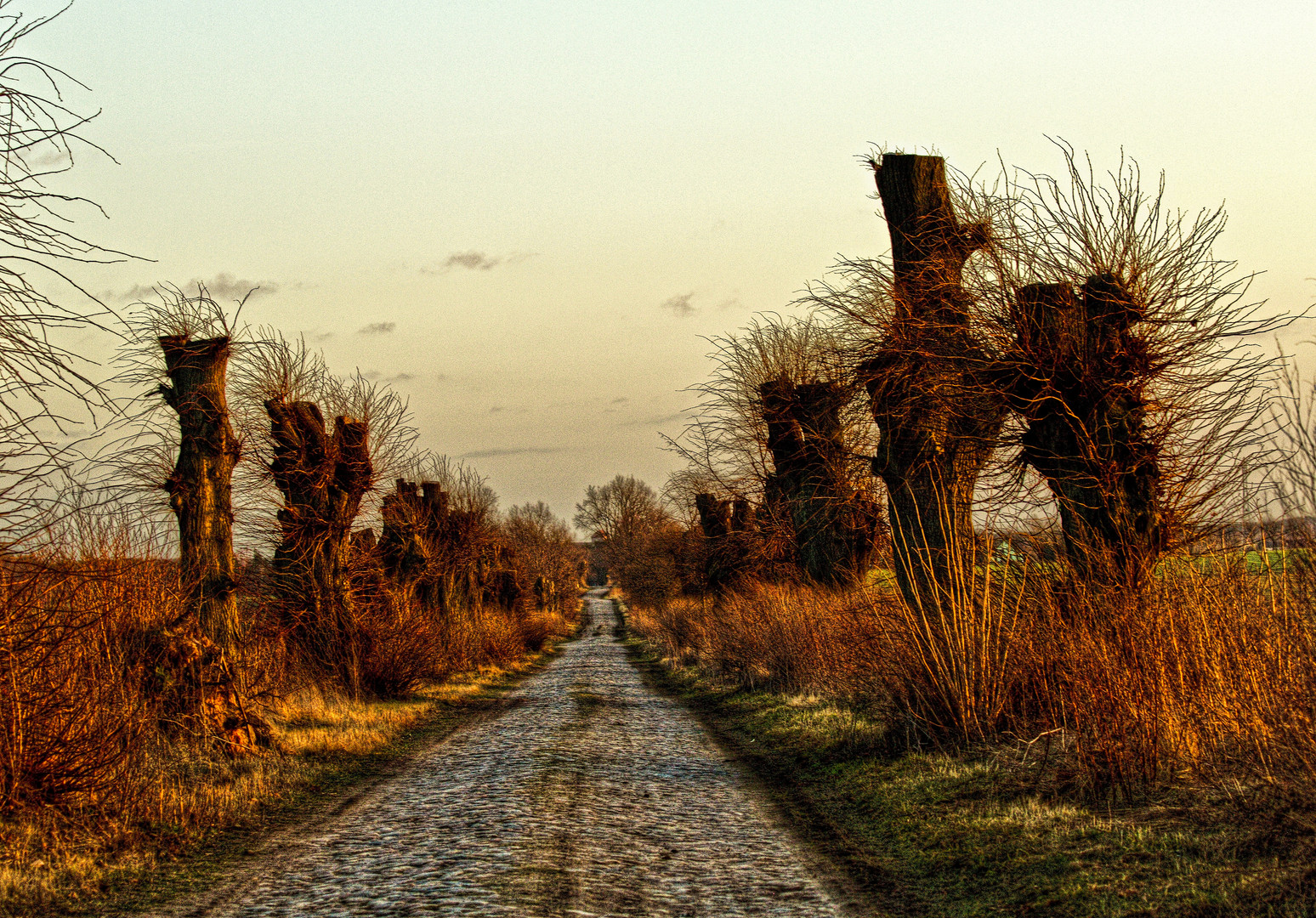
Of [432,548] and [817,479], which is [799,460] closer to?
[817,479]

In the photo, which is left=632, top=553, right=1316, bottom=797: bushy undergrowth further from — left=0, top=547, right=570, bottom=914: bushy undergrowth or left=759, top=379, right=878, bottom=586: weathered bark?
left=759, top=379, right=878, bottom=586: weathered bark

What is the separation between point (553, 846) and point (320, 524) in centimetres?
1183

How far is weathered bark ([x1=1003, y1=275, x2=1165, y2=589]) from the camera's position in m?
9.39

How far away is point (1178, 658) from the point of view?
7.13 metres

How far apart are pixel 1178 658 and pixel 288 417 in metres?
14.3

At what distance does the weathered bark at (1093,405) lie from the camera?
30.8 ft

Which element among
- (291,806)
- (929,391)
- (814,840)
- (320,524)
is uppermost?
(929,391)

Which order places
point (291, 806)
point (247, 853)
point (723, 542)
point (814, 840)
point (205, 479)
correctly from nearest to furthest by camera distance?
1. point (247, 853)
2. point (814, 840)
3. point (291, 806)
4. point (205, 479)
5. point (723, 542)

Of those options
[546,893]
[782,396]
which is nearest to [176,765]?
[546,893]

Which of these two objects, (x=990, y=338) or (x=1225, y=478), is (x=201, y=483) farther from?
(x=1225, y=478)

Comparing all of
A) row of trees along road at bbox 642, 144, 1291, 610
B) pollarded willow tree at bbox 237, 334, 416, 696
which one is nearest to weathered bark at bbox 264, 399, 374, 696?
pollarded willow tree at bbox 237, 334, 416, 696

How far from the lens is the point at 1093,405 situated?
9.63 meters

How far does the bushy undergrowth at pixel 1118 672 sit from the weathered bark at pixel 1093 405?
85cm

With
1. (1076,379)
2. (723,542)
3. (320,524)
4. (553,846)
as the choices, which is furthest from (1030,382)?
(723,542)
